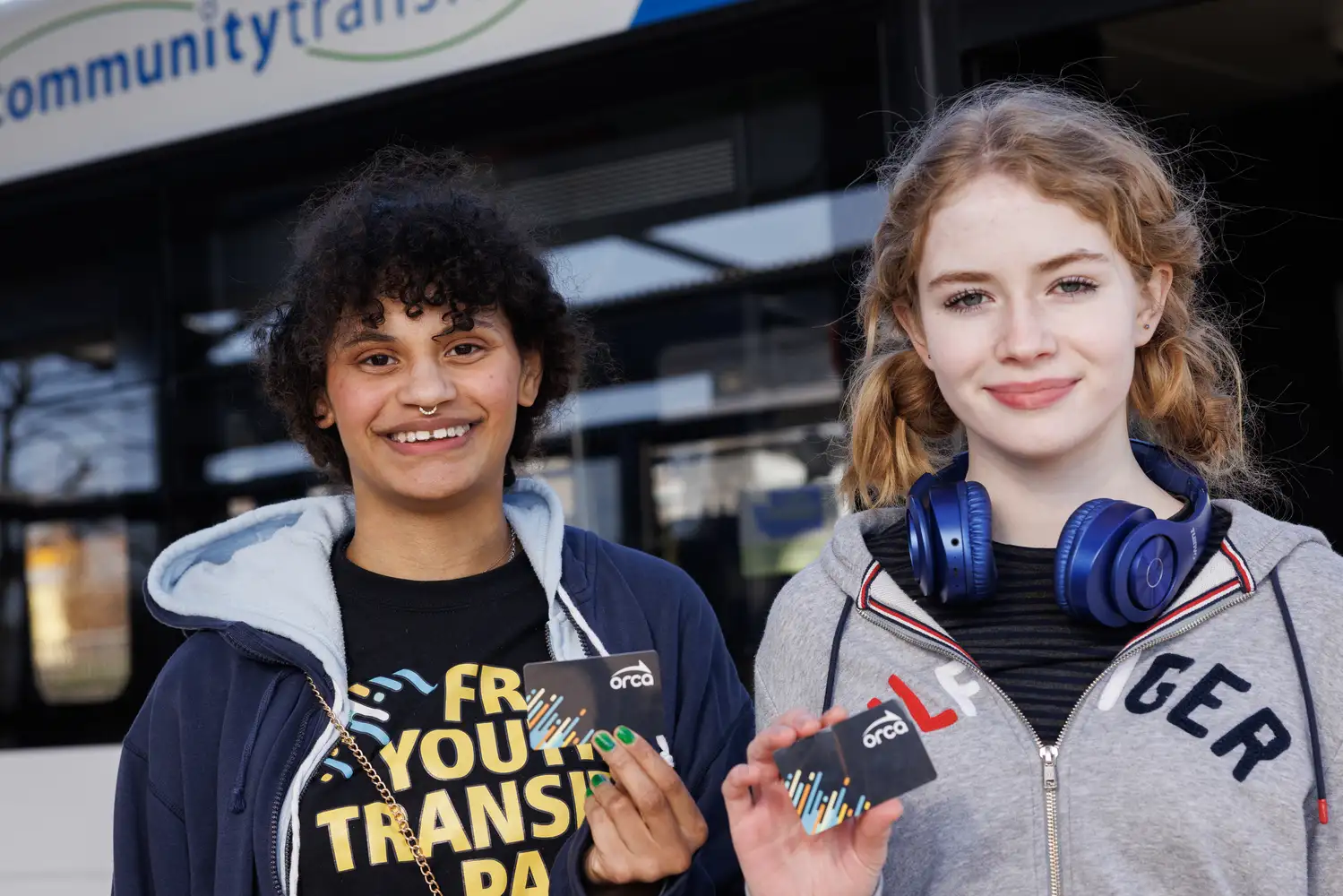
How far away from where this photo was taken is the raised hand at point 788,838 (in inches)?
54.7

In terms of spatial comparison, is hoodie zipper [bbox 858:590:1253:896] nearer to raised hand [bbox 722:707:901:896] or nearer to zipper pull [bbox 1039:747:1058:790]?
zipper pull [bbox 1039:747:1058:790]

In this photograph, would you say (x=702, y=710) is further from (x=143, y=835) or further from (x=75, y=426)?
(x=75, y=426)

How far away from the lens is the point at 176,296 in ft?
13.2

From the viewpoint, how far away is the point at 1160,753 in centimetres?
143

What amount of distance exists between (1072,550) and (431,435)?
90 centimetres

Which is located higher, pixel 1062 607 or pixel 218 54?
pixel 218 54

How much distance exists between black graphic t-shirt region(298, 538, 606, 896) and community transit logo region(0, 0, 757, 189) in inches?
65.7

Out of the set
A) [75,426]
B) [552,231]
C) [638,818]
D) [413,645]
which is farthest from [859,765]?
[75,426]

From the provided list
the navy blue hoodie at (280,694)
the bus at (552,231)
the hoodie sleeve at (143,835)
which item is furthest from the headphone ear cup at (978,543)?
the bus at (552,231)

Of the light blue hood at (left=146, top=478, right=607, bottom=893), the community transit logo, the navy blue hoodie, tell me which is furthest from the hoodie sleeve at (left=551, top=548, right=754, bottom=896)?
the community transit logo

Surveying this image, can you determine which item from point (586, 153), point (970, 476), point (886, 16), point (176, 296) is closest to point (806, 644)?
point (970, 476)

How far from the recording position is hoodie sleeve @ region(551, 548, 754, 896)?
1929 millimetres

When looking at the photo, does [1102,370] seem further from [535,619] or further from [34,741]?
[34,741]

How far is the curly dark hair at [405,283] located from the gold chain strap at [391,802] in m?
0.51
